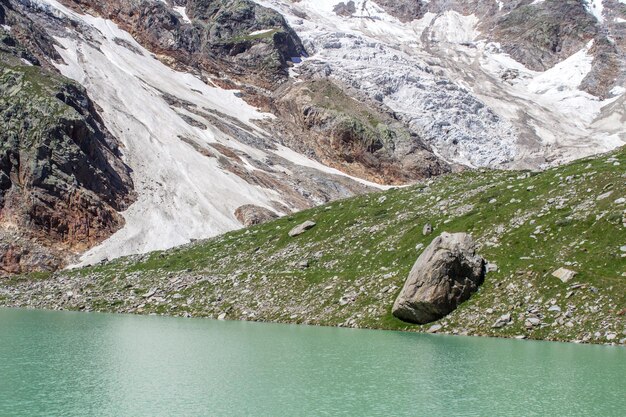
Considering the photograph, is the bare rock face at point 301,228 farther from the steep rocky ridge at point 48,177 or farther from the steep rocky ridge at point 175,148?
the steep rocky ridge at point 48,177

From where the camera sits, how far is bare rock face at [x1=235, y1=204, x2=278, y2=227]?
11156 centimetres

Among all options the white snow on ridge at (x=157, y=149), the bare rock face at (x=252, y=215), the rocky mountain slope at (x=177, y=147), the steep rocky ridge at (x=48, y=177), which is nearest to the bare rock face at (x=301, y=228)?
the white snow on ridge at (x=157, y=149)

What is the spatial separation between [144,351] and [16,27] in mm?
132565

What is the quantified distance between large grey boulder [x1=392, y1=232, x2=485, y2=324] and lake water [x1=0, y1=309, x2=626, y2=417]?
2288mm

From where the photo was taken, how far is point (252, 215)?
112 m

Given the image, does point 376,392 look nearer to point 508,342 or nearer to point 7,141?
point 508,342

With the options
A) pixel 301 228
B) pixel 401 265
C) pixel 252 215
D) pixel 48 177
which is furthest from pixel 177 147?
pixel 401 265

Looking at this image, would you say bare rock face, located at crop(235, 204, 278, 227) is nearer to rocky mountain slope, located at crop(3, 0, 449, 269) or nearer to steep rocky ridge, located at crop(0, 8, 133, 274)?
rocky mountain slope, located at crop(3, 0, 449, 269)

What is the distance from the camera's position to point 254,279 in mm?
51719

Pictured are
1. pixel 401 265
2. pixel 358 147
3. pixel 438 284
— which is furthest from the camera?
pixel 358 147

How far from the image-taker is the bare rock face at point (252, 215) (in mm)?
111562

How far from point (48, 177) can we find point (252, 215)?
37.1m

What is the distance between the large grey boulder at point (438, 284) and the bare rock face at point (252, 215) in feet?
237

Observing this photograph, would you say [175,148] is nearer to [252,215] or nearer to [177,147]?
[177,147]
